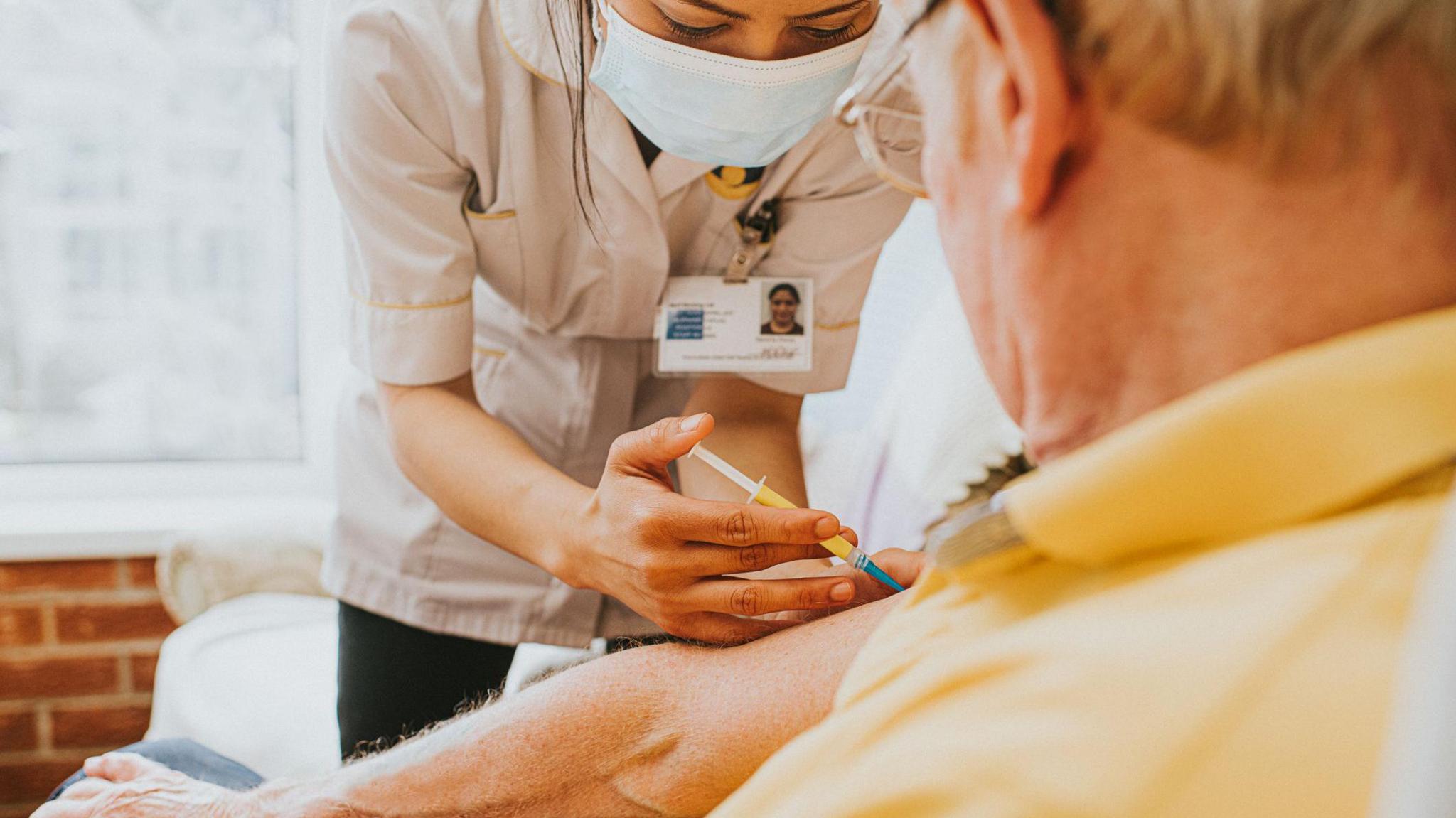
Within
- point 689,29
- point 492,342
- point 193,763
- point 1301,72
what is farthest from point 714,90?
point 193,763

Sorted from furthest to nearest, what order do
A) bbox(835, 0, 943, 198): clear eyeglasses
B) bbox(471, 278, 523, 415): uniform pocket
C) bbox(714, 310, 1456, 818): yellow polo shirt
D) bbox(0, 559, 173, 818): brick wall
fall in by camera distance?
bbox(0, 559, 173, 818): brick wall < bbox(471, 278, 523, 415): uniform pocket < bbox(835, 0, 943, 198): clear eyeglasses < bbox(714, 310, 1456, 818): yellow polo shirt

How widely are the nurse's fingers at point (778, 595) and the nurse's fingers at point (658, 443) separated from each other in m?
0.14

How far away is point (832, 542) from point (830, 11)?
1.65 feet

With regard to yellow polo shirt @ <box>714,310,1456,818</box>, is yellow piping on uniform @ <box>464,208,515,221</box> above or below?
above

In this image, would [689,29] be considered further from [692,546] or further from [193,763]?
[193,763]

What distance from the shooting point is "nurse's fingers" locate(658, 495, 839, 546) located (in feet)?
3.15

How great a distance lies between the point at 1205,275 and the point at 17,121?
2.72 m

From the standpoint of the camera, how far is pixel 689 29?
101 cm

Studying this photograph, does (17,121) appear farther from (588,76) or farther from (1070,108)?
(1070,108)

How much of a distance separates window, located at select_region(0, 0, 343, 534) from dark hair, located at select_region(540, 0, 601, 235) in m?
1.55

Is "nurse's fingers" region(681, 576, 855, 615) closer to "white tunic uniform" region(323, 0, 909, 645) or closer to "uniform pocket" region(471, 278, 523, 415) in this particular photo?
"white tunic uniform" region(323, 0, 909, 645)

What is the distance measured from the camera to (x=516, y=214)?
1.24 meters

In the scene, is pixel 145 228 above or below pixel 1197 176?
below

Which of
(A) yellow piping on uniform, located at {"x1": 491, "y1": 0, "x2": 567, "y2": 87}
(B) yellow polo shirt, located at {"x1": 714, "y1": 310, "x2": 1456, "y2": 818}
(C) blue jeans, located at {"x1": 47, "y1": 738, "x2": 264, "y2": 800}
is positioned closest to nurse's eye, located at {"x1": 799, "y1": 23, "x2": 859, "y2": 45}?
(A) yellow piping on uniform, located at {"x1": 491, "y1": 0, "x2": 567, "y2": 87}
